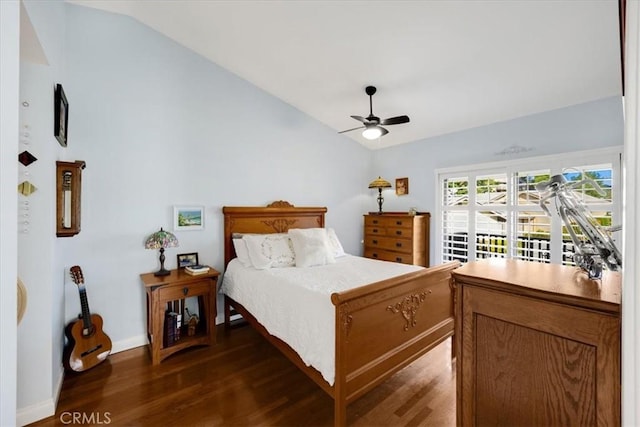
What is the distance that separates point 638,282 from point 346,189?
4189mm

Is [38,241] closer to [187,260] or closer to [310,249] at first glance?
[187,260]

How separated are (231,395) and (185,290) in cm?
105

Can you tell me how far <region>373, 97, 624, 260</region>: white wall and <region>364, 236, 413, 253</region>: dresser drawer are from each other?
0.47 meters

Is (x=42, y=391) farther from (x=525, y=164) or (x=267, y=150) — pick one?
(x=525, y=164)

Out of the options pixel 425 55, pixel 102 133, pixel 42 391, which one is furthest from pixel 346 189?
pixel 42 391

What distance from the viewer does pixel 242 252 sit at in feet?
10.1

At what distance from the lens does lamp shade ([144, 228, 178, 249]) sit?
2.63 meters

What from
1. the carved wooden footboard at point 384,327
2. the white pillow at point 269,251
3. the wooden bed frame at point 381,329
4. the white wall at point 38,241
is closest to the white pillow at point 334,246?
the white pillow at point 269,251

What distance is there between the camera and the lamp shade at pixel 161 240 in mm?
2633

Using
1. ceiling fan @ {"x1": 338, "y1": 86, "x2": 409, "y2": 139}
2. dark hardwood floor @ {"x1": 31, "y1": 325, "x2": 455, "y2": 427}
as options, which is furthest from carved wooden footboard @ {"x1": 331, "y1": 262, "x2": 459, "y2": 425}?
ceiling fan @ {"x1": 338, "y1": 86, "x2": 409, "y2": 139}

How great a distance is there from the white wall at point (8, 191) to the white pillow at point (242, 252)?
200 cm

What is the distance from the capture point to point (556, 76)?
2.67 m

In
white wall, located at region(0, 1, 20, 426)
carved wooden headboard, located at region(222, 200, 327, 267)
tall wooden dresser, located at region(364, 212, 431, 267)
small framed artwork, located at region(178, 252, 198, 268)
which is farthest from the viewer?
tall wooden dresser, located at region(364, 212, 431, 267)

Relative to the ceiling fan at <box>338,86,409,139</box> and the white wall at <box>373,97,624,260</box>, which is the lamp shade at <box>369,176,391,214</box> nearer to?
the white wall at <box>373,97,624,260</box>
